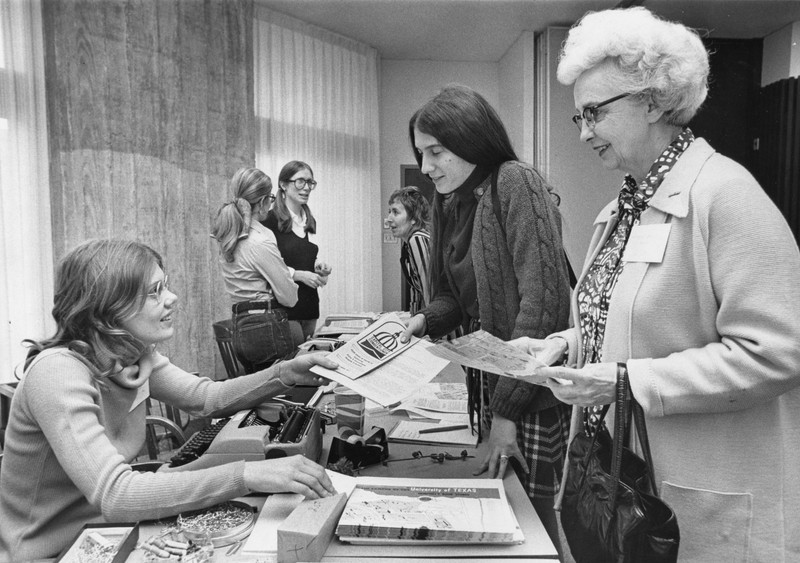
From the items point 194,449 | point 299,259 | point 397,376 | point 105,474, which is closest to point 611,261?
point 397,376

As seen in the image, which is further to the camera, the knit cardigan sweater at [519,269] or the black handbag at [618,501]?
the knit cardigan sweater at [519,269]

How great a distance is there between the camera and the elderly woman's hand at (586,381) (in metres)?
1.11

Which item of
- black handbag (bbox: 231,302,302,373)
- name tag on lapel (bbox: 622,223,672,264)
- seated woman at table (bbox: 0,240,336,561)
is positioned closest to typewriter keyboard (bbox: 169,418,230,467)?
seated woman at table (bbox: 0,240,336,561)

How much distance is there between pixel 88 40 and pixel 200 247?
5.06 feet

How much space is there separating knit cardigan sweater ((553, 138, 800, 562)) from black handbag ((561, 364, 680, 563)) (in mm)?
42

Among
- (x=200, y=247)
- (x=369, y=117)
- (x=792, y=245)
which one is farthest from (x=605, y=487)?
(x=369, y=117)

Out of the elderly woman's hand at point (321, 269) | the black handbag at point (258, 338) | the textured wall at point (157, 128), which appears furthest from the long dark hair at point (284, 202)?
the black handbag at point (258, 338)

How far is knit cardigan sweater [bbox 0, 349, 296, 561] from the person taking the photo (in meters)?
A: 1.19

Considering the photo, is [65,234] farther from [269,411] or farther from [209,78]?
[269,411]

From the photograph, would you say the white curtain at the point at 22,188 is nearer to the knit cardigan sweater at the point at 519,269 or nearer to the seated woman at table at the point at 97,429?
the seated woman at table at the point at 97,429

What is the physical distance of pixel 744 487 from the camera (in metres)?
1.10

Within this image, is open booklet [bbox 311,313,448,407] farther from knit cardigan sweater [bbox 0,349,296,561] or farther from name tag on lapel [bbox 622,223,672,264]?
name tag on lapel [bbox 622,223,672,264]

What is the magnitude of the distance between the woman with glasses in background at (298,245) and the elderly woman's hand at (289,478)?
2764 mm

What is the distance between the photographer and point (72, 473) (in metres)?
1.20
